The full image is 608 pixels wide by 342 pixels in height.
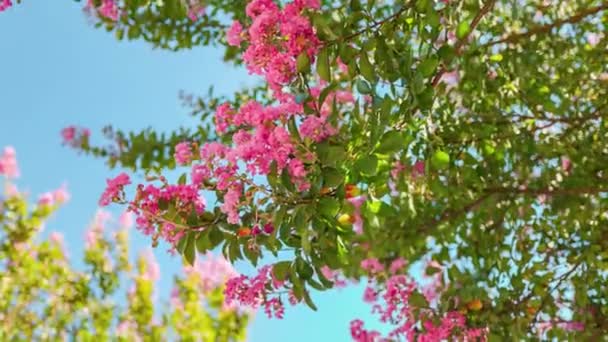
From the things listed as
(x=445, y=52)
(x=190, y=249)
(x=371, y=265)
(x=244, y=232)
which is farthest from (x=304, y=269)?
(x=371, y=265)

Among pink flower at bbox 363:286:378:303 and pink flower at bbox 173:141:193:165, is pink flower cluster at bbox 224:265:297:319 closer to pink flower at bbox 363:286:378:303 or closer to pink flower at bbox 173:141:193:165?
pink flower at bbox 173:141:193:165

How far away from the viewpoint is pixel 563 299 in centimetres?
316

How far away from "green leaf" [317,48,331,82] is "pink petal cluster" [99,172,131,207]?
1.81 feet

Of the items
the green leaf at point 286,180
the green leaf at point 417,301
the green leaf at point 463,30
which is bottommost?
the green leaf at point 286,180

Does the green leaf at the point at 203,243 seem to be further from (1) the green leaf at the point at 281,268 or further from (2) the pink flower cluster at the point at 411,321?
(2) the pink flower cluster at the point at 411,321

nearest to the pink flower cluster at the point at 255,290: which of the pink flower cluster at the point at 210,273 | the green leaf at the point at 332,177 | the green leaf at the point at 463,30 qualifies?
the green leaf at the point at 332,177

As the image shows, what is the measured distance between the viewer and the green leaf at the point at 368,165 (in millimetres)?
1484

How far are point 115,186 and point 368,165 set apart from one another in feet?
2.19

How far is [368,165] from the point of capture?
4.90 feet

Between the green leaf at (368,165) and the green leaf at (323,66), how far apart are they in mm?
207

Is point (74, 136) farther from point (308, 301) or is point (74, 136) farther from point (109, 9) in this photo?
point (308, 301)

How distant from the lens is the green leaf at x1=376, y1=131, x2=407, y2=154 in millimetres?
1535

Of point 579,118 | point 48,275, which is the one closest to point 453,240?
point 579,118

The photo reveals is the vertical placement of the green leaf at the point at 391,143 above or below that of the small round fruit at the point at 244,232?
above
